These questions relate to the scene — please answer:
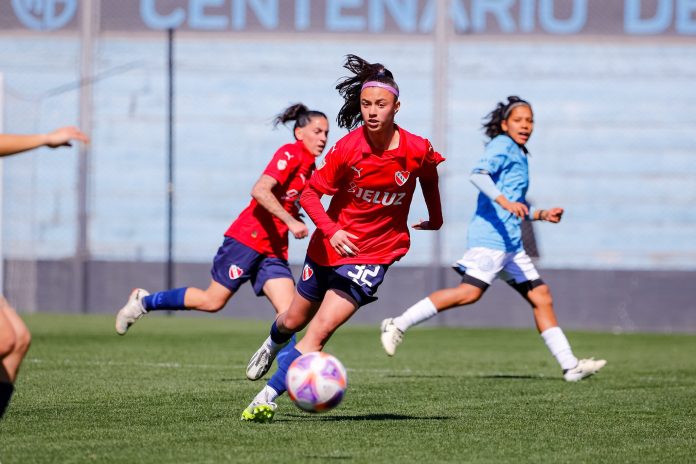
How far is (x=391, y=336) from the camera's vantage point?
32.9ft

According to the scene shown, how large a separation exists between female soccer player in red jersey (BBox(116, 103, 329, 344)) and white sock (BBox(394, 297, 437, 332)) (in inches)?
40.8

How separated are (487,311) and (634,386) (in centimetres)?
1115

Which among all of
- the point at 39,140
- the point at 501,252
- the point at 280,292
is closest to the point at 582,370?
the point at 501,252

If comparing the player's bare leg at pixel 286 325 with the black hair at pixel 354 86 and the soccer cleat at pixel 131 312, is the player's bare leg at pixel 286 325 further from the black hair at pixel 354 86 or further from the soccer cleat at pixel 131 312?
the soccer cleat at pixel 131 312

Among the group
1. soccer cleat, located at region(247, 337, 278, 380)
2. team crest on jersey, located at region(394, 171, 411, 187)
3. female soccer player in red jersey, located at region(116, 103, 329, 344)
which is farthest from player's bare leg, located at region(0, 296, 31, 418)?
female soccer player in red jersey, located at region(116, 103, 329, 344)

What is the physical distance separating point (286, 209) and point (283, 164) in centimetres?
42

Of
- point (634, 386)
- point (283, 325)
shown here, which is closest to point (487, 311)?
point (634, 386)

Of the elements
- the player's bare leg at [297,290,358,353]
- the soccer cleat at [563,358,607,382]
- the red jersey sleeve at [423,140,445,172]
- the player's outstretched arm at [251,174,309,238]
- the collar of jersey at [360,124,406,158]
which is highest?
the collar of jersey at [360,124,406,158]

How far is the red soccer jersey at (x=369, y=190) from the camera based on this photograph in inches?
272

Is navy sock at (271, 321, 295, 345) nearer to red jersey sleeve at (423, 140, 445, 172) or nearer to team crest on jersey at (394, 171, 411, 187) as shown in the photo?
team crest on jersey at (394, 171, 411, 187)

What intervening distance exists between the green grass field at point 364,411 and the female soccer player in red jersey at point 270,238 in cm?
61

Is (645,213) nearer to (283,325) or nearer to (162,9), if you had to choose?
(162,9)

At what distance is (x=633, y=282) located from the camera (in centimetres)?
2036

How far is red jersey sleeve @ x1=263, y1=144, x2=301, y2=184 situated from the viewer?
9062mm
